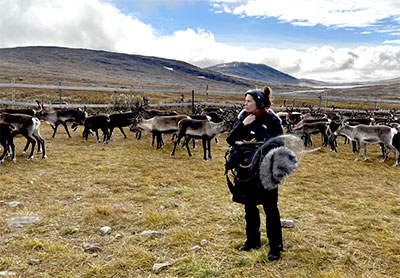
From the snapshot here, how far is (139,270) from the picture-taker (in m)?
3.86

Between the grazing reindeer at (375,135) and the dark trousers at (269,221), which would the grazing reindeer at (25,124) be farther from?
the grazing reindeer at (375,135)

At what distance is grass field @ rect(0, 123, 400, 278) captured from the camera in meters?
3.94

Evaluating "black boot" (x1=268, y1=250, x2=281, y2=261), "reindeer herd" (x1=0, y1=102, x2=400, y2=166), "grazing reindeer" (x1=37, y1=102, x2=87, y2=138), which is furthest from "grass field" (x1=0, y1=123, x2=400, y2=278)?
"grazing reindeer" (x1=37, y1=102, x2=87, y2=138)

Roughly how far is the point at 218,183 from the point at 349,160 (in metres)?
6.43

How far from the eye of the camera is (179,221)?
17.5ft

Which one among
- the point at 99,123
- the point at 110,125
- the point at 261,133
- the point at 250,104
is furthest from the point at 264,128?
the point at 110,125

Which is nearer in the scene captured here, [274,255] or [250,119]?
[250,119]

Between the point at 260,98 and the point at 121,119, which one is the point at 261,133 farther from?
the point at 121,119

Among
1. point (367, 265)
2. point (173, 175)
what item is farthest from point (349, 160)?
point (367, 265)

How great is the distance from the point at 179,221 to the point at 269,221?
1.86 m

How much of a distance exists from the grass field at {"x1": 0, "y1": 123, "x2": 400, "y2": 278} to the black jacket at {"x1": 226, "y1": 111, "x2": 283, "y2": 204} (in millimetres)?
833

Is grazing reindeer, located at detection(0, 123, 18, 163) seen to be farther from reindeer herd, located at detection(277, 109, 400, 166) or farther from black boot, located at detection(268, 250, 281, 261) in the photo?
reindeer herd, located at detection(277, 109, 400, 166)

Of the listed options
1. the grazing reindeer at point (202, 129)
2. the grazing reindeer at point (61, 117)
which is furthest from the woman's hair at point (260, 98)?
the grazing reindeer at point (61, 117)

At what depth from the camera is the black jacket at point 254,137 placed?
3895mm
